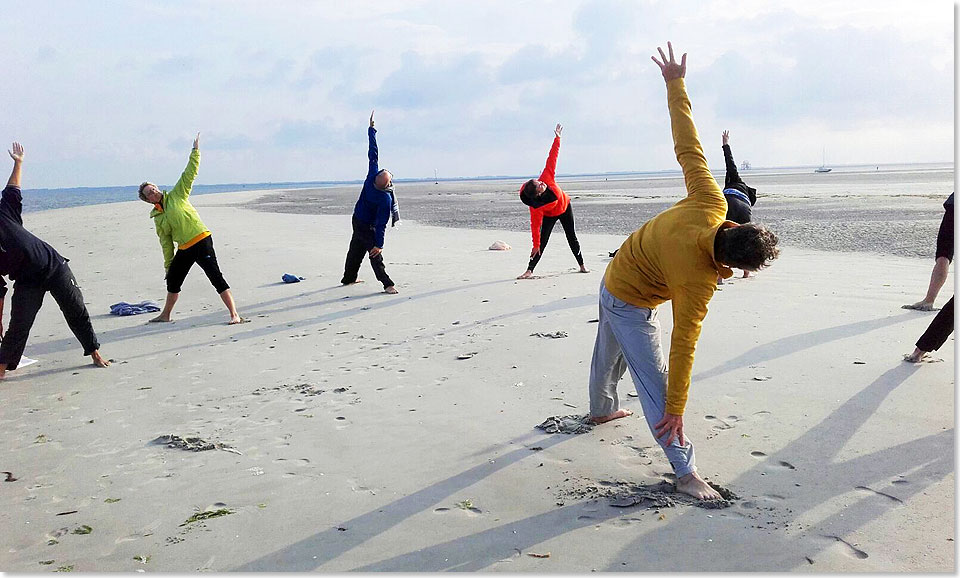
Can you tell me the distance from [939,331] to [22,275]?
305 inches

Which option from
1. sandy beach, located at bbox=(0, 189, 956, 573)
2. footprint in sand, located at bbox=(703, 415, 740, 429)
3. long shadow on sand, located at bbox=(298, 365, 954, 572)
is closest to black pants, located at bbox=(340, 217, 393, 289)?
sandy beach, located at bbox=(0, 189, 956, 573)

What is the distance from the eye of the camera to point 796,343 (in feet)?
21.5

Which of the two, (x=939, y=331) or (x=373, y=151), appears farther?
(x=373, y=151)

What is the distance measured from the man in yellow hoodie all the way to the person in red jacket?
634 cm

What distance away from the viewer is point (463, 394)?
18.7 feet

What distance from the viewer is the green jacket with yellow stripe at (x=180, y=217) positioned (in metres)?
8.54

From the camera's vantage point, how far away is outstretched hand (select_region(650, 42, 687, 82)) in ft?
13.4

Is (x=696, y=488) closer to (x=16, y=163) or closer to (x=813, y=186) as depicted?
(x=16, y=163)

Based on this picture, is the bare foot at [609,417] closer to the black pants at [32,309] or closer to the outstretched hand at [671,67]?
the outstretched hand at [671,67]

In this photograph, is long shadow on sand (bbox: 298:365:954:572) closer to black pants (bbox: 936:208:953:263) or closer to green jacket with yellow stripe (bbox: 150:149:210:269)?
black pants (bbox: 936:208:953:263)

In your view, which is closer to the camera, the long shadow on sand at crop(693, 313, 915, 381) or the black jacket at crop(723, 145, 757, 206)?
the long shadow on sand at crop(693, 313, 915, 381)

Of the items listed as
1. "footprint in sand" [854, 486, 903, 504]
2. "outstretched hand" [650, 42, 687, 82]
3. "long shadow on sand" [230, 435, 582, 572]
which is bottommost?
"long shadow on sand" [230, 435, 582, 572]

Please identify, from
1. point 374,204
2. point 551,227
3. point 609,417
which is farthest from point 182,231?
point 609,417

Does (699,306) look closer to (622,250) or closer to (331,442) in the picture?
(622,250)
